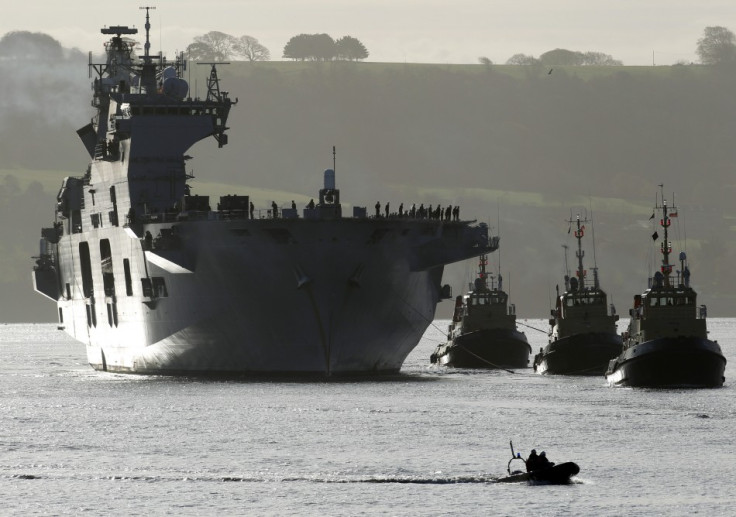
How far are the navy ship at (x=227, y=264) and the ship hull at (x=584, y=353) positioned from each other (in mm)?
10838

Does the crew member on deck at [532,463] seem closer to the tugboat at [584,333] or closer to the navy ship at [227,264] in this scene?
the navy ship at [227,264]

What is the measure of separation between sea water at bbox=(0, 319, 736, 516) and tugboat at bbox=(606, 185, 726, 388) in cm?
108

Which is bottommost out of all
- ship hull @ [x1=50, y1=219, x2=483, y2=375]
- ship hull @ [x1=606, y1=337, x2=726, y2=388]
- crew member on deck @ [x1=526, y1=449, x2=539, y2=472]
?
crew member on deck @ [x1=526, y1=449, x2=539, y2=472]

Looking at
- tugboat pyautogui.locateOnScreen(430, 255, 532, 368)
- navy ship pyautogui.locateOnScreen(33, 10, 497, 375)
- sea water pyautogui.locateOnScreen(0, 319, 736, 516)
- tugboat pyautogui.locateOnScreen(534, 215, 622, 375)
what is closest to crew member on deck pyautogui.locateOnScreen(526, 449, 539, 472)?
sea water pyautogui.locateOnScreen(0, 319, 736, 516)

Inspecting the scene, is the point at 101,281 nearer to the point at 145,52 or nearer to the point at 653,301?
the point at 145,52

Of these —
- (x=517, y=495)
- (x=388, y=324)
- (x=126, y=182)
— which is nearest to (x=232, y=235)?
(x=388, y=324)

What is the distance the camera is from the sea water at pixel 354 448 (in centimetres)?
4472

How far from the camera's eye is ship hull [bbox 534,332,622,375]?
3565 inches

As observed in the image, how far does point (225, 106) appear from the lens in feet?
297

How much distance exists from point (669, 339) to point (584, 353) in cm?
1760

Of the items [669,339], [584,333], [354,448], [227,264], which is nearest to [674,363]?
[669,339]

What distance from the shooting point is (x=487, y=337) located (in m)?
102

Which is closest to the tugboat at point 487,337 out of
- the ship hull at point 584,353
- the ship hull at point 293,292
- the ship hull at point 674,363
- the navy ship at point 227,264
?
the ship hull at point 584,353

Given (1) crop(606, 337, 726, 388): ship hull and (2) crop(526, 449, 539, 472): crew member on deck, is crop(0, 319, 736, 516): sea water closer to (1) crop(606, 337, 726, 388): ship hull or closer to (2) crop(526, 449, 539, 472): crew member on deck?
(2) crop(526, 449, 539, 472): crew member on deck
